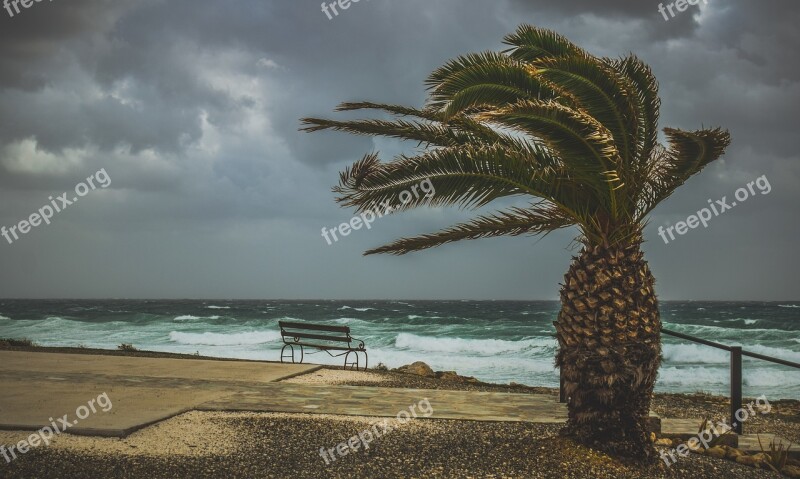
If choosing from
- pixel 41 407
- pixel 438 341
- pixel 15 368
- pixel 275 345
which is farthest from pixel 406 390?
pixel 438 341

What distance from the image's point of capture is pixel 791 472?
578 centimetres

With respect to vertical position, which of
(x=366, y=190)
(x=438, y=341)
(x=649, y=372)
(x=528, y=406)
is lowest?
(x=438, y=341)

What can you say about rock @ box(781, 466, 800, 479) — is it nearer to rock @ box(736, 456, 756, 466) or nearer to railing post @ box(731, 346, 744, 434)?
rock @ box(736, 456, 756, 466)

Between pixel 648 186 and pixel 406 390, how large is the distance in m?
4.44

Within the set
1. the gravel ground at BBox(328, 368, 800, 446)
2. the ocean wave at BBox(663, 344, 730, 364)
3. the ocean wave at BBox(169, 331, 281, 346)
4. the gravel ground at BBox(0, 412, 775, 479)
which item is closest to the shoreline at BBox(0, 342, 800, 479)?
the gravel ground at BBox(0, 412, 775, 479)

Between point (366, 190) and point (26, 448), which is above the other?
point (366, 190)

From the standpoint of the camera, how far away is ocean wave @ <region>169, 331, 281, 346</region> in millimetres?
31844

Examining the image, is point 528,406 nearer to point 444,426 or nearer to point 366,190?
point 444,426

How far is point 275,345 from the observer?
28.7 m

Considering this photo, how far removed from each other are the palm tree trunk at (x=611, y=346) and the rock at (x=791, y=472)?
1.76 m

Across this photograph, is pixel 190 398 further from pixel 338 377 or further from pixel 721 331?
pixel 721 331

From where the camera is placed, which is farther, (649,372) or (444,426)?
(444,426)

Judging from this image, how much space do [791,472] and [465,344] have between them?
2711cm

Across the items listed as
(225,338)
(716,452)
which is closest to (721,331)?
(225,338)
